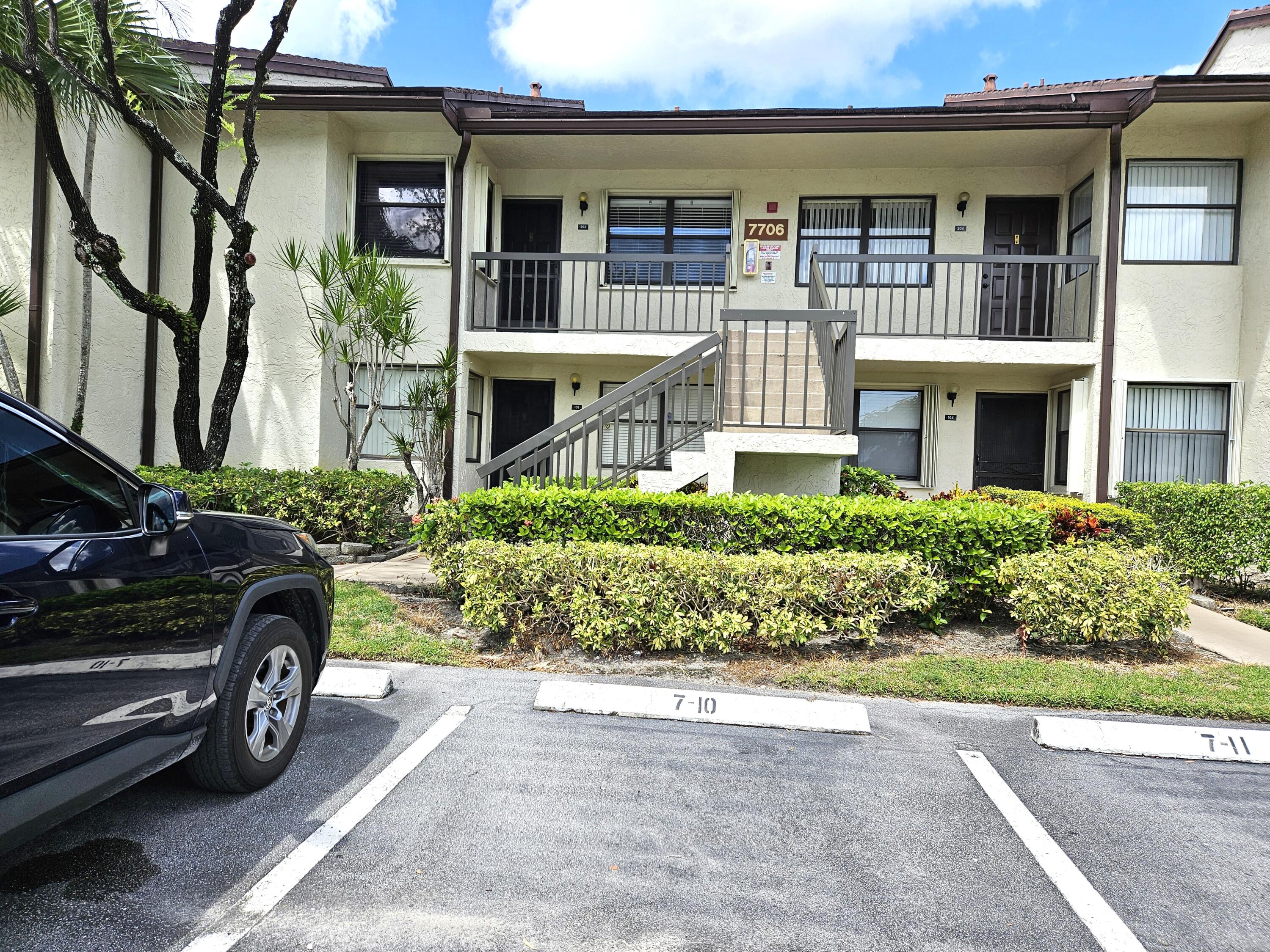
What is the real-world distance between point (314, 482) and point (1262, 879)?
29.2ft

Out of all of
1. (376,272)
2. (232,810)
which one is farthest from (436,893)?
(376,272)

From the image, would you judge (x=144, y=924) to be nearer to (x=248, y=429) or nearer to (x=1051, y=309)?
(x=248, y=429)

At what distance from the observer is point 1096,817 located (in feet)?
10.5

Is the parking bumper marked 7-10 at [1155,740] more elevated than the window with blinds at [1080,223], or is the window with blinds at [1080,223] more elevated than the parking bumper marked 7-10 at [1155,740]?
the window with blinds at [1080,223]

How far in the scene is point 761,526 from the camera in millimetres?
6168

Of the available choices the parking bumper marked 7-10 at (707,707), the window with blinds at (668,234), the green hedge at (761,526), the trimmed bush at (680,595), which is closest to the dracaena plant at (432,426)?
the window with blinds at (668,234)

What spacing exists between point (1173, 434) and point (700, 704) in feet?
30.2

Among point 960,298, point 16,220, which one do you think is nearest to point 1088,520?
point 960,298

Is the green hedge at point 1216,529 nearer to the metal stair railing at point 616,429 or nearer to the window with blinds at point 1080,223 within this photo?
the window with blinds at point 1080,223

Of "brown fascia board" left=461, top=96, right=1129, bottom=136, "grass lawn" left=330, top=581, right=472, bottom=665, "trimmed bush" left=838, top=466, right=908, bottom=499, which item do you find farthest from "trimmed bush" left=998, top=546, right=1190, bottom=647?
"brown fascia board" left=461, top=96, right=1129, bottom=136

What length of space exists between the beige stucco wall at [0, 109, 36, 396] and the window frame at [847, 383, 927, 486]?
11071 mm

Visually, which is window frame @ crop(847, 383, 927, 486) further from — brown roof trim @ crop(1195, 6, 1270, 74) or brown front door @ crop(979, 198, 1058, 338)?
brown roof trim @ crop(1195, 6, 1270, 74)

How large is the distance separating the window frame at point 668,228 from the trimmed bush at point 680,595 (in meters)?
7.09

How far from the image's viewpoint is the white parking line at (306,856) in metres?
2.30
